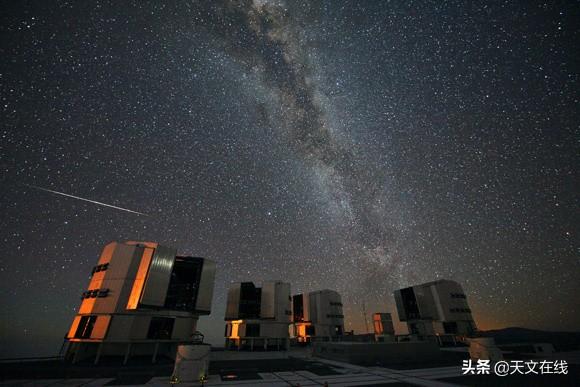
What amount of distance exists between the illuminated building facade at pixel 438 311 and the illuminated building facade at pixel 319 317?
15.2 meters

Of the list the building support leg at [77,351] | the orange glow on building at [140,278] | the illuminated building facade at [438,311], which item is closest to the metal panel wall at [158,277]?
the orange glow on building at [140,278]

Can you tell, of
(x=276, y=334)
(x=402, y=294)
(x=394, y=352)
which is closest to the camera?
(x=394, y=352)

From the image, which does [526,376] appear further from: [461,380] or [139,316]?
[139,316]

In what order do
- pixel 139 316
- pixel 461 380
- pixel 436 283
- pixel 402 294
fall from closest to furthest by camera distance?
pixel 461 380, pixel 139 316, pixel 436 283, pixel 402 294

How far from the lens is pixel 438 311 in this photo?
5291cm

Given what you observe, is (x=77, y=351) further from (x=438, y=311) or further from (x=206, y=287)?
(x=438, y=311)

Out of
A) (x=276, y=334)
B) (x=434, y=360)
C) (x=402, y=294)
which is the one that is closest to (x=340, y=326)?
(x=402, y=294)

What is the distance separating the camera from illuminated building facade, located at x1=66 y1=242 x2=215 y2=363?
27.1 m

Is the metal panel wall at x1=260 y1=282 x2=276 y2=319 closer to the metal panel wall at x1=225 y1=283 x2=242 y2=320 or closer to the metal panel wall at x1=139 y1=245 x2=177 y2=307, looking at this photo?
the metal panel wall at x1=225 y1=283 x2=242 y2=320

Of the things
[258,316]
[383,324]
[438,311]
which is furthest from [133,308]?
[383,324]

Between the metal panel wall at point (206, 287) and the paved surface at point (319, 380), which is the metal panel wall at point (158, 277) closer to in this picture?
the metal panel wall at point (206, 287)

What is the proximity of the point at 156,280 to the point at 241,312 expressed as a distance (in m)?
25.8

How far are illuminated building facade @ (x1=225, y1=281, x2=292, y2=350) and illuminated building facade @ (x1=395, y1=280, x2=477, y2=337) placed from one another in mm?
28868

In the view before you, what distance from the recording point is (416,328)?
183 ft
